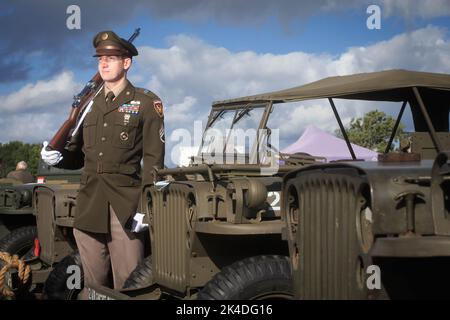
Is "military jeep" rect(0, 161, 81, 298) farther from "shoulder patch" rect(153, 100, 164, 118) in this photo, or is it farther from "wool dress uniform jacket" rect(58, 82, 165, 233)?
"shoulder patch" rect(153, 100, 164, 118)

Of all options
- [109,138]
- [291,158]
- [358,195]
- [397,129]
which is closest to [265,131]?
[291,158]

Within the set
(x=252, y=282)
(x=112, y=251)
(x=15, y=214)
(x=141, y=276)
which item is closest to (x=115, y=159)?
(x=112, y=251)

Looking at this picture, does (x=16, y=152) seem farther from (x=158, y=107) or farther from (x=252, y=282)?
(x=252, y=282)

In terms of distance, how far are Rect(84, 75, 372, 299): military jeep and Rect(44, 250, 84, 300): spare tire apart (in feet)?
2.99

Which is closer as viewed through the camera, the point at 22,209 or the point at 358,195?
the point at 358,195

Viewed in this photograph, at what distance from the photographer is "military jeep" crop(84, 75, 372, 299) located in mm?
3259

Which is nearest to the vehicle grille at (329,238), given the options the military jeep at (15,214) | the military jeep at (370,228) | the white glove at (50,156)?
the military jeep at (370,228)

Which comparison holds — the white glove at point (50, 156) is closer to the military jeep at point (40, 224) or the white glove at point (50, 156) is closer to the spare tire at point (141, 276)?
the spare tire at point (141, 276)

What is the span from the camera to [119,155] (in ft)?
13.2

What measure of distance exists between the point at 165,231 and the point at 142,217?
0.25 m

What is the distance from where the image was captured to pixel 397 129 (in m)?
5.68

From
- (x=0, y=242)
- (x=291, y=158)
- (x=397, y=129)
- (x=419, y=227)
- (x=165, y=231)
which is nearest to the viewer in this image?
(x=419, y=227)

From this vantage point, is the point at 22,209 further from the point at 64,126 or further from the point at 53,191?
the point at 64,126

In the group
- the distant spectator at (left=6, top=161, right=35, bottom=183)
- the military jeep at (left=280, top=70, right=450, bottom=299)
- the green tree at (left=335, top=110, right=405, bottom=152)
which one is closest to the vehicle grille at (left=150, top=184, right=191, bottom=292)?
the military jeep at (left=280, top=70, right=450, bottom=299)
